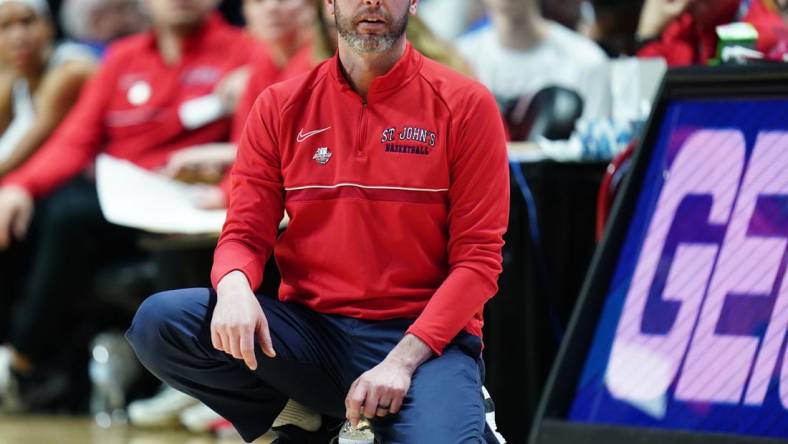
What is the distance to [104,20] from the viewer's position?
20.5 feet

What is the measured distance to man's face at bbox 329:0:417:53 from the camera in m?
2.71

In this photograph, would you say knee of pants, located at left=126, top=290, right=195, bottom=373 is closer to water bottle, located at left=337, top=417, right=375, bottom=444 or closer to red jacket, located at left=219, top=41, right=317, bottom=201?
water bottle, located at left=337, top=417, right=375, bottom=444

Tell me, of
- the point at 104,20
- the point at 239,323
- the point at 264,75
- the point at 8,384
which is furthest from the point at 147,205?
the point at 239,323

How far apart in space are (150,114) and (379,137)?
2870 mm

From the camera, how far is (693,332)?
2.53m

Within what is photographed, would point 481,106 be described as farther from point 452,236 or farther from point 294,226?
point 294,226

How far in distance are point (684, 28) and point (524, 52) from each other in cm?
100

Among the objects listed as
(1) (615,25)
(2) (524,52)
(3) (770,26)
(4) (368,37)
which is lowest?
(2) (524,52)

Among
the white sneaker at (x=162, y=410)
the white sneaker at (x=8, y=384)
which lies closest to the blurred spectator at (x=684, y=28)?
the white sneaker at (x=162, y=410)

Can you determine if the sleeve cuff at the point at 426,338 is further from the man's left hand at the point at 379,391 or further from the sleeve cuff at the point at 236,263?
the sleeve cuff at the point at 236,263

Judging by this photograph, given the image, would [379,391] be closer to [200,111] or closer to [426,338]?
[426,338]

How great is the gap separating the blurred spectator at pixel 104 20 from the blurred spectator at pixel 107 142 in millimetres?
576

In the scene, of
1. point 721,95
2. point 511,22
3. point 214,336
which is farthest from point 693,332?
point 511,22

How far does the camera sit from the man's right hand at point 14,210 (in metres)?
5.54
